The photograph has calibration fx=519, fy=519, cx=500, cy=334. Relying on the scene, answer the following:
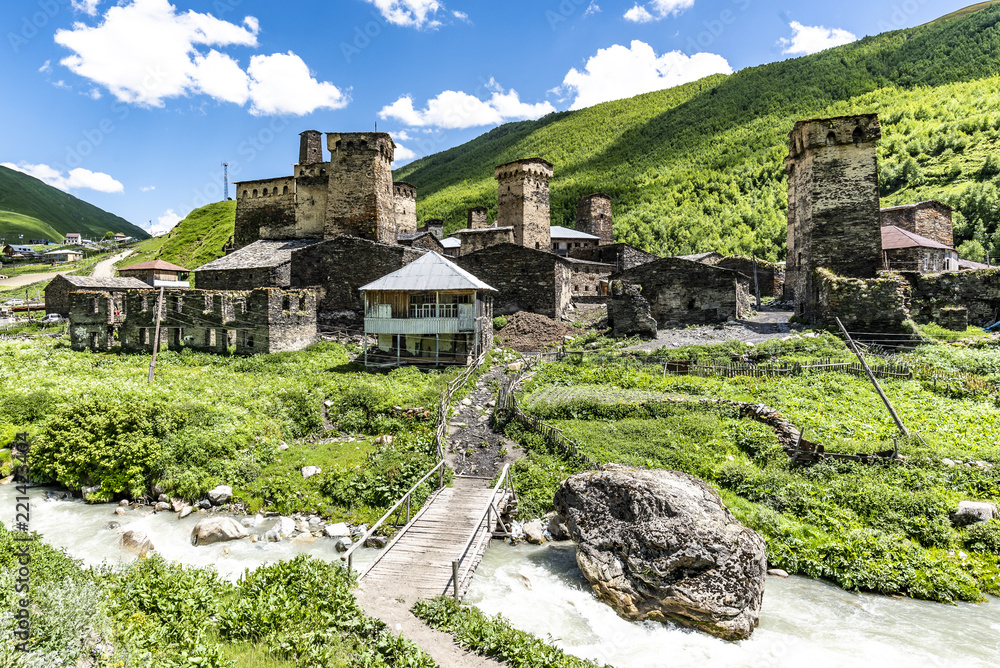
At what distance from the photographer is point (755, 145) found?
8862 cm

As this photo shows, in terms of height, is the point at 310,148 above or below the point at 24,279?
above

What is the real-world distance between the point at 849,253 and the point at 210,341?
34.7 meters

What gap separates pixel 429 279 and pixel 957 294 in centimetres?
2679

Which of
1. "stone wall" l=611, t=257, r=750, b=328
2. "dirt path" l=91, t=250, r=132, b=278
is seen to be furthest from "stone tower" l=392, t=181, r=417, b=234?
"dirt path" l=91, t=250, r=132, b=278

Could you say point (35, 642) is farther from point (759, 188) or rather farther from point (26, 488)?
point (759, 188)

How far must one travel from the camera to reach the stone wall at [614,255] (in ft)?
155

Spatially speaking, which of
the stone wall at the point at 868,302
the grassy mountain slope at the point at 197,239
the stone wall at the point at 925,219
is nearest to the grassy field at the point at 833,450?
the stone wall at the point at 868,302

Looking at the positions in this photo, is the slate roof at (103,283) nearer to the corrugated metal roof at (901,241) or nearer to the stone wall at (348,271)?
the stone wall at (348,271)

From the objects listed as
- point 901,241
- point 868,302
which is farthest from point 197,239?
point 901,241

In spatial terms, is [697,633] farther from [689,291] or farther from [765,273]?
[765,273]

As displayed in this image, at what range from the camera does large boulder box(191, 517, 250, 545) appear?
39.9ft

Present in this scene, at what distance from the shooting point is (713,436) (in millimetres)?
15773

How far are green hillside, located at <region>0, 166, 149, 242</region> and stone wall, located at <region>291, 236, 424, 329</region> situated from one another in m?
133

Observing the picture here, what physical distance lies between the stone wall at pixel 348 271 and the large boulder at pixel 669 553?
951 inches
